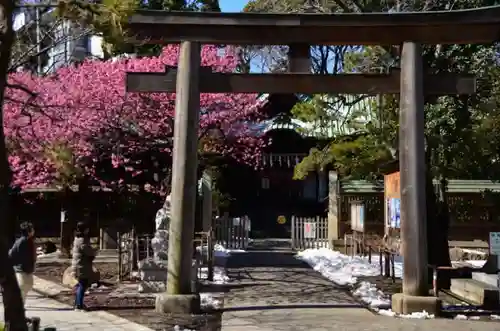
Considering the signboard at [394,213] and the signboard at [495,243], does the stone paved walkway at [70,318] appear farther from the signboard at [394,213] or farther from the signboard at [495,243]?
the signboard at [394,213]

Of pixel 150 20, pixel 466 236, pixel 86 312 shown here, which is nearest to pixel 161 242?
pixel 86 312

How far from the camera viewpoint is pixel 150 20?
11305 mm

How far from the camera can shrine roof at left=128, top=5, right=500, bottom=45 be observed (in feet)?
37.5

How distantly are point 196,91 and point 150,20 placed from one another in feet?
4.85

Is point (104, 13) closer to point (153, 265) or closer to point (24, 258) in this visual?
point (24, 258)

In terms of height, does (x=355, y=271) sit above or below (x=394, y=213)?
below

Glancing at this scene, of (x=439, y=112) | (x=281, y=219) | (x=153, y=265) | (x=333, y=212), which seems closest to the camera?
(x=153, y=265)

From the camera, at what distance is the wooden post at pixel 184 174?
11.2 metres

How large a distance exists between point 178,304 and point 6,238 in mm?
5517

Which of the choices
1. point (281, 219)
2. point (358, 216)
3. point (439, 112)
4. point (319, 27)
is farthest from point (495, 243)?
point (281, 219)

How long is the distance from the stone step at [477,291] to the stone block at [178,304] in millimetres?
5411

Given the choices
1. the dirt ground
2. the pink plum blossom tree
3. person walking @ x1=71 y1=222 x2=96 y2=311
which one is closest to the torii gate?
the dirt ground

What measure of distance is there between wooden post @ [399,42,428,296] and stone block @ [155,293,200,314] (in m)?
3.72

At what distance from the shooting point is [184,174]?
11281 millimetres
